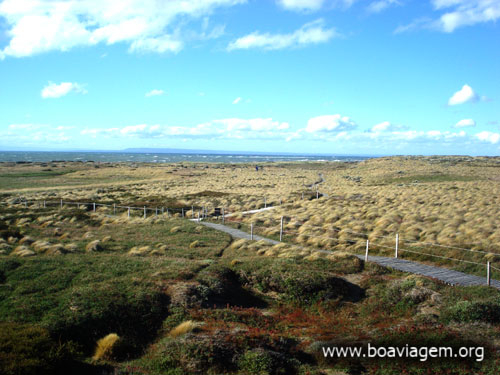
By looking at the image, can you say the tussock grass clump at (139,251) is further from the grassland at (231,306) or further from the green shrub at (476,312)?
the green shrub at (476,312)

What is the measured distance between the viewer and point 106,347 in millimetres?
8508

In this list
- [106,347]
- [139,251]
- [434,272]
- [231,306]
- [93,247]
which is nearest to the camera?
[106,347]

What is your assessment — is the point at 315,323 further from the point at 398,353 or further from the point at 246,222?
the point at 246,222

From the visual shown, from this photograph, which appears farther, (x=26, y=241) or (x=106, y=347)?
(x=26, y=241)

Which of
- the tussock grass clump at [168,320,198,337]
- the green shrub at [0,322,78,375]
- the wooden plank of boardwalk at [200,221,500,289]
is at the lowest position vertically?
the wooden plank of boardwalk at [200,221,500,289]

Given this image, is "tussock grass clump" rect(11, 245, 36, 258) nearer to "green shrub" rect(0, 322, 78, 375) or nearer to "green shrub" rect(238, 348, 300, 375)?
"green shrub" rect(0, 322, 78, 375)

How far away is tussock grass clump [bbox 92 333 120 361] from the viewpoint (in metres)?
8.36

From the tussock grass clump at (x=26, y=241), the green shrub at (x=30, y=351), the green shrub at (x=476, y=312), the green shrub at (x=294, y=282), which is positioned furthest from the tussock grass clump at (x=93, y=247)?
the green shrub at (x=476, y=312)

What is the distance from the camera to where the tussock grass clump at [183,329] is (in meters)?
9.16

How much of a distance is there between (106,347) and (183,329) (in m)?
1.81

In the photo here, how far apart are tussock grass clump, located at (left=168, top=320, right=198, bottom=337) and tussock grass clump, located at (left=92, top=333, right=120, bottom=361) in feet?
4.39

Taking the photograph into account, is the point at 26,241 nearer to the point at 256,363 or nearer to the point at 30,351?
the point at 30,351

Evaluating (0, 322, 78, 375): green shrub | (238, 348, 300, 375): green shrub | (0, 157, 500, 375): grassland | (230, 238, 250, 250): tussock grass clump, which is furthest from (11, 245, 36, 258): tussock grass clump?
(238, 348, 300, 375): green shrub

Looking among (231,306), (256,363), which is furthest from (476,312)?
(231,306)
